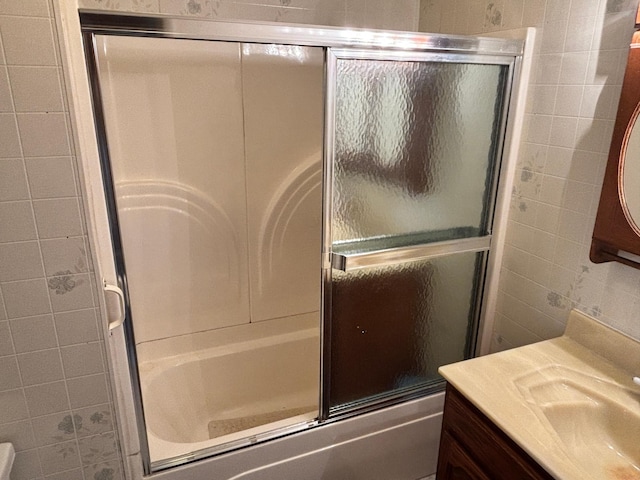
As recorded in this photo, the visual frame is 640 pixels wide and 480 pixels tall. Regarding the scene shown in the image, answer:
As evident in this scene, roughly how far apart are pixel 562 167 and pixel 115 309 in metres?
1.37

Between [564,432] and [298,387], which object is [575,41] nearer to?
[564,432]

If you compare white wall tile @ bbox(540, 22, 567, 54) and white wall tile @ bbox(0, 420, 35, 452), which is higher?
white wall tile @ bbox(540, 22, 567, 54)

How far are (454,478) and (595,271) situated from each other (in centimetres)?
73

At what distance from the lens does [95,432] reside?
1252mm

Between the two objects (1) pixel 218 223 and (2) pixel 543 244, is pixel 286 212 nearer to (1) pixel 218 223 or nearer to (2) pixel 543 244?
(1) pixel 218 223

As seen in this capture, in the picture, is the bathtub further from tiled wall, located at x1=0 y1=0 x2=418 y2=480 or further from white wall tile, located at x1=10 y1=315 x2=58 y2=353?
white wall tile, located at x1=10 y1=315 x2=58 y2=353

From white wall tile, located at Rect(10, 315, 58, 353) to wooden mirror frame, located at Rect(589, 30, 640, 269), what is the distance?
1469 mm

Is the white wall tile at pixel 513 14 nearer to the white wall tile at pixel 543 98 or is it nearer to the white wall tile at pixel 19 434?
the white wall tile at pixel 543 98

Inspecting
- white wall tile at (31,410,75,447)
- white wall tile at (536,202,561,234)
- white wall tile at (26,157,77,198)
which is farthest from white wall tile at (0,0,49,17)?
white wall tile at (536,202,561,234)

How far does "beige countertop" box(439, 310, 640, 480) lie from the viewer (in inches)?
39.8

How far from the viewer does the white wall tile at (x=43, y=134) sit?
0.98 m

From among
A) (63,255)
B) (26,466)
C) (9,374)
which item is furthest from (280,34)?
(26,466)

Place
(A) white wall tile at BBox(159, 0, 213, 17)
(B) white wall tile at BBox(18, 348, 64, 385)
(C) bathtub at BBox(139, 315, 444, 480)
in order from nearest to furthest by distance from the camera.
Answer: (B) white wall tile at BBox(18, 348, 64, 385) → (C) bathtub at BBox(139, 315, 444, 480) → (A) white wall tile at BBox(159, 0, 213, 17)

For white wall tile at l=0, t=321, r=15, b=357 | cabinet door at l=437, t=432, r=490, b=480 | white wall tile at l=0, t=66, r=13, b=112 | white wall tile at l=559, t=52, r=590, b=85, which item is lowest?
cabinet door at l=437, t=432, r=490, b=480
